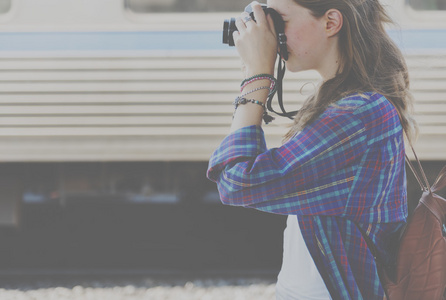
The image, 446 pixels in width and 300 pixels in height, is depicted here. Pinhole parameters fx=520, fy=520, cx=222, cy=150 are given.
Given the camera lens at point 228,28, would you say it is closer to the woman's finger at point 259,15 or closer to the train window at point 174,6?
the woman's finger at point 259,15

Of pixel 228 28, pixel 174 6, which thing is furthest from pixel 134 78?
pixel 228 28

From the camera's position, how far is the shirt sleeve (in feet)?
2.74

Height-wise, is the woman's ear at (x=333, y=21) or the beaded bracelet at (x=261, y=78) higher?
the woman's ear at (x=333, y=21)

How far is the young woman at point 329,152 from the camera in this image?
2.76 ft

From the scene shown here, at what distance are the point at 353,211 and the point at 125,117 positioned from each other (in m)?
2.31

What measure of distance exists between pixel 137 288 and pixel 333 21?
8.26 feet

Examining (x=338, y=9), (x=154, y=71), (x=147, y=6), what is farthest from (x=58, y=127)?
(x=338, y=9)

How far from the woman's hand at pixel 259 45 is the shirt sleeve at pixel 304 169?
15 cm

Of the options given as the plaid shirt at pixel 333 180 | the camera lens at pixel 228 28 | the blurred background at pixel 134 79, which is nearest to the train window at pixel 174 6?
the blurred background at pixel 134 79

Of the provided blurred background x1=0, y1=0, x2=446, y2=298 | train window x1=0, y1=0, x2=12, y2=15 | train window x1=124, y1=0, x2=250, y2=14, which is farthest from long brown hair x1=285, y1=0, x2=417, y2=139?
train window x1=0, y1=0, x2=12, y2=15

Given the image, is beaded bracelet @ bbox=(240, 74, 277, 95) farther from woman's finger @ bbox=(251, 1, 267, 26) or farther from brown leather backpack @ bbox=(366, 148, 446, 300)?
brown leather backpack @ bbox=(366, 148, 446, 300)

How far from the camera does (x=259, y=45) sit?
37.2 inches

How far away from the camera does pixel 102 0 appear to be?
2.98 m

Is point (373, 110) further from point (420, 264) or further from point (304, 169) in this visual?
point (420, 264)
